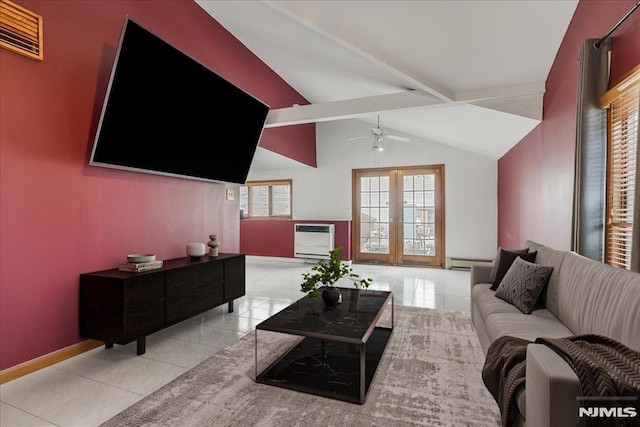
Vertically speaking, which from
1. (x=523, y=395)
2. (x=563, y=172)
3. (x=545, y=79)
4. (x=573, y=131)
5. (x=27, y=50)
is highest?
(x=545, y=79)

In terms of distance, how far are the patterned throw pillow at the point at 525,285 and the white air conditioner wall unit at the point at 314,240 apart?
15.5 ft

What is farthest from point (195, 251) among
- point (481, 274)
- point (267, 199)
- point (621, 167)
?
point (267, 199)

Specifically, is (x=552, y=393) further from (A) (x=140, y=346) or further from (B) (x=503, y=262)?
(A) (x=140, y=346)

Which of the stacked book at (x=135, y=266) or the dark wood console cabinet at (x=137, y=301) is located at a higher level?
the stacked book at (x=135, y=266)

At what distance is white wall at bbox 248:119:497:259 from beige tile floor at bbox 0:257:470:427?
7.58ft

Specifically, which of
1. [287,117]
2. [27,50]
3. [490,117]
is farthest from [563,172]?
[27,50]

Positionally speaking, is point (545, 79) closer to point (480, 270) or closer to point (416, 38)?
point (416, 38)

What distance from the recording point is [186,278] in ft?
9.98

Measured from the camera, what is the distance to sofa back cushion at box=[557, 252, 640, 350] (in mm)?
1444

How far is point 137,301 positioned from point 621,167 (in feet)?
12.3

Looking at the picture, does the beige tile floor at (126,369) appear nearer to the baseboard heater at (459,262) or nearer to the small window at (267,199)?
the baseboard heater at (459,262)

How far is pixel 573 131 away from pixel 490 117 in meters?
1.46

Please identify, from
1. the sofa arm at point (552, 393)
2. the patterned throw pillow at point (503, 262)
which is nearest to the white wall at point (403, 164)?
the patterned throw pillow at point (503, 262)

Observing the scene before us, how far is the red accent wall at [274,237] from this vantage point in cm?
729
